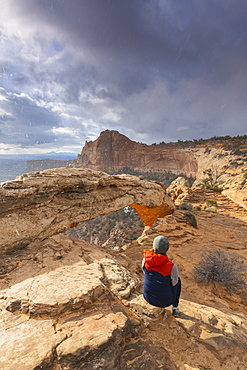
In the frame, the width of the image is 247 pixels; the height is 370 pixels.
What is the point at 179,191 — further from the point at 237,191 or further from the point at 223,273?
the point at 223,273

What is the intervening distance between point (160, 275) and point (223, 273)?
373 cm

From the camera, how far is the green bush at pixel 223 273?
183 inches

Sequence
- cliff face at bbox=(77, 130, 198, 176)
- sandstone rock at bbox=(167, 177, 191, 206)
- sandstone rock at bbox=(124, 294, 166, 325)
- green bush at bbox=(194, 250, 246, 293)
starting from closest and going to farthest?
sandstone rock at bbox=(124, 294, 166, 325) → green bush at bbox=(194, 250, 246, 293) → sandstone rock at bbox=(167, 177, 191, 206) → cliff face at bbox=(77, 130, 198, 176)

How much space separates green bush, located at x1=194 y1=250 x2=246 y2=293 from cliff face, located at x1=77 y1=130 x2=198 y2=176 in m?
36.1

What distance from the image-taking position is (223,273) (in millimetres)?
4891

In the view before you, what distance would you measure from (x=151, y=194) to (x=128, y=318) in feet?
18.9

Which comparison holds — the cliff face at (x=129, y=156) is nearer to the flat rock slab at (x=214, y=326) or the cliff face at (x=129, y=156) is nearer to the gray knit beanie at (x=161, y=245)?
the flat rock slab at (x=214, y=326)

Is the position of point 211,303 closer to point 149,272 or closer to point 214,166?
point 149,272

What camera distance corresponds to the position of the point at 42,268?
3.64 meters

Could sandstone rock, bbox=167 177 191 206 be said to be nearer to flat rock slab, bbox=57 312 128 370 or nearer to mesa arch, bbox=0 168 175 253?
mesa arch, bbox=0 168 175 253

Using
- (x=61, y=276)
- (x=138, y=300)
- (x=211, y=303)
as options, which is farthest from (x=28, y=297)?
(x=211, y=303)

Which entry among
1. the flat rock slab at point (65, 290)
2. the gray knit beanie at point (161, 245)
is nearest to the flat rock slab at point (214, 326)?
the flat rock slab at point (65, 290)

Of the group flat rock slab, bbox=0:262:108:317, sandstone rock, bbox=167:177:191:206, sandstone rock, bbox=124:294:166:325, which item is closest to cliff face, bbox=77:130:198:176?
sandstone rock, bbox=167:177:191:206

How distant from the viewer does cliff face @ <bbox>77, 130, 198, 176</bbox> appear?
139ft
